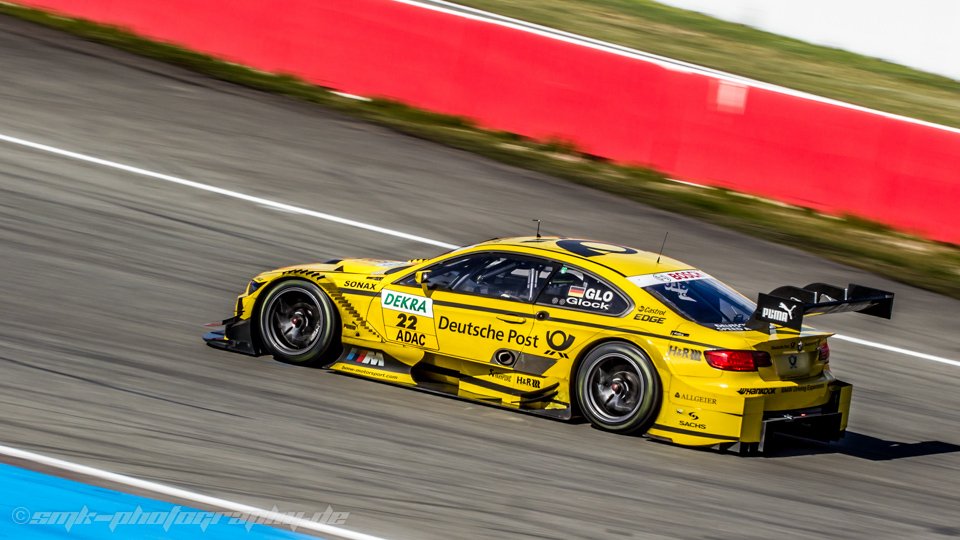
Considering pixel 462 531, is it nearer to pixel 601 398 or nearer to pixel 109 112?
pixel 601 398

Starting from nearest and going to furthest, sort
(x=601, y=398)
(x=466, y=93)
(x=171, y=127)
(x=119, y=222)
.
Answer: (x=601, y=398) → (x=119, y=222) → (x=171, y=127) → (x=466, y=93)

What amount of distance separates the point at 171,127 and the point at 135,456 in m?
8.98

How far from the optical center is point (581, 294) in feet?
28.7

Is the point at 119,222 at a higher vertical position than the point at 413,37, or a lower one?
lower

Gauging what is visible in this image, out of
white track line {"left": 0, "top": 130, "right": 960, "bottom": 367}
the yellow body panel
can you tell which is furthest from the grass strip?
the yellow body panel

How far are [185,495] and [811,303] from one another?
4317 mm

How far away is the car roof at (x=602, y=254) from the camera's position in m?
8.86

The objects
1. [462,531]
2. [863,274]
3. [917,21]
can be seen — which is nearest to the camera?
[462,531]

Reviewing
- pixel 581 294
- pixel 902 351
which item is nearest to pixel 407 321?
pixel 581 294

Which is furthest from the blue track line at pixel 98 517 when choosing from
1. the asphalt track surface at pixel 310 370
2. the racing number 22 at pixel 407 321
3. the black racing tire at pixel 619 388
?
the racing number 22 at pixel 407 321

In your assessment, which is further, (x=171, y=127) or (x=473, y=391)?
(x=171, y=127)

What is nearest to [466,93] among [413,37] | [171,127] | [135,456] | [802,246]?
[413,37]

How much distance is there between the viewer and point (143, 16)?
1823cm

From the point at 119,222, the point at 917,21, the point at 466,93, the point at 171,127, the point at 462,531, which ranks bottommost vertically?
the point at 462,531
